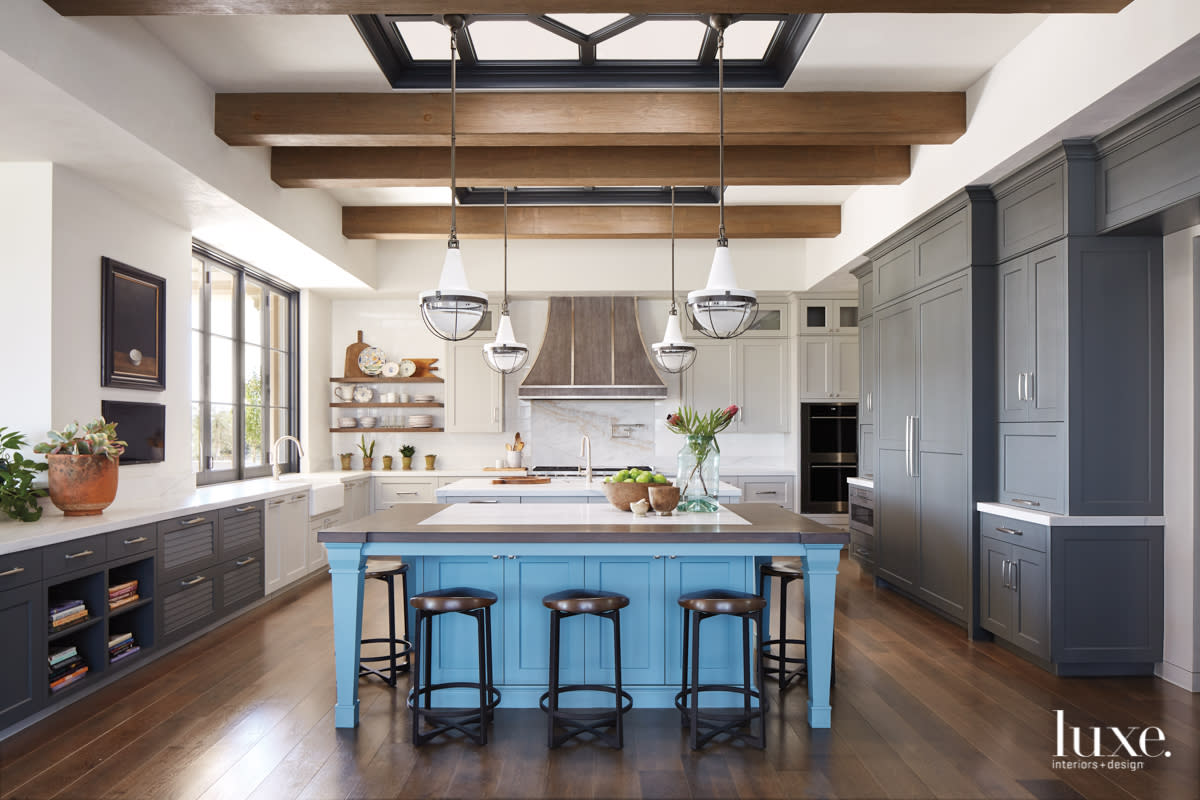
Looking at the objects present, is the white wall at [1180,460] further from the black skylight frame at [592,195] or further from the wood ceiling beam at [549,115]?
the black skylight frame at [592,195]

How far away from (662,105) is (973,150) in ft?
5.95

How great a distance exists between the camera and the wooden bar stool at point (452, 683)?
3.07m

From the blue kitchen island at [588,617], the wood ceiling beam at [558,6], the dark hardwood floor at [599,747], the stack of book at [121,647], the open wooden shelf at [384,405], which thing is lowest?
the dark hardwood floor at [599,747]

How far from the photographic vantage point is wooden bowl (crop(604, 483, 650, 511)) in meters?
3.83

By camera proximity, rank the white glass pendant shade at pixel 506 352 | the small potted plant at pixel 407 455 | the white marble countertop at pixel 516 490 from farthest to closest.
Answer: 1. the small potted plant at pixel 407 455
2. the white marble countertop at pixel 516 490
3. the white glass pendant shade at pixel 506 352

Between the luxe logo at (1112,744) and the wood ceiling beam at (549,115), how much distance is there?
3.21 m

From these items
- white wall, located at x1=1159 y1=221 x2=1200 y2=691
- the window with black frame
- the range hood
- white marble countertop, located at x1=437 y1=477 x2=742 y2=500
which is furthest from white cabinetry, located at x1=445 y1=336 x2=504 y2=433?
white wall, located at x1=1159 y1=221 x2=1200 y2=691

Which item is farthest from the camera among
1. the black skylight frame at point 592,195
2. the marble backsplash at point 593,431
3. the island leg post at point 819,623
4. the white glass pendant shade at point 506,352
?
the marble backsplash at point 593,431

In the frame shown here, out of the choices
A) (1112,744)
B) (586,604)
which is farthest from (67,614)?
(1112,744)

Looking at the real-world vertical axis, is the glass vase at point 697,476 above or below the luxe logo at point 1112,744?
above

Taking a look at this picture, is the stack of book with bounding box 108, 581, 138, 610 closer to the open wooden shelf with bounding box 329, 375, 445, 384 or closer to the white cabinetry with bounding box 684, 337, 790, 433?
the open wooden shelf with bounding box 329, 375, 445, 384

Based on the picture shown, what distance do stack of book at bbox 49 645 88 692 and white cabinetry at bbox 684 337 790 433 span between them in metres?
5.78

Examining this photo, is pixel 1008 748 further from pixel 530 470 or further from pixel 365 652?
pixel 530 470

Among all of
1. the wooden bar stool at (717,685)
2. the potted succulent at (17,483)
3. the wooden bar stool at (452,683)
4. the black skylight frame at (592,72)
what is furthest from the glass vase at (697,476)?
the potted succulent at (17,483)
